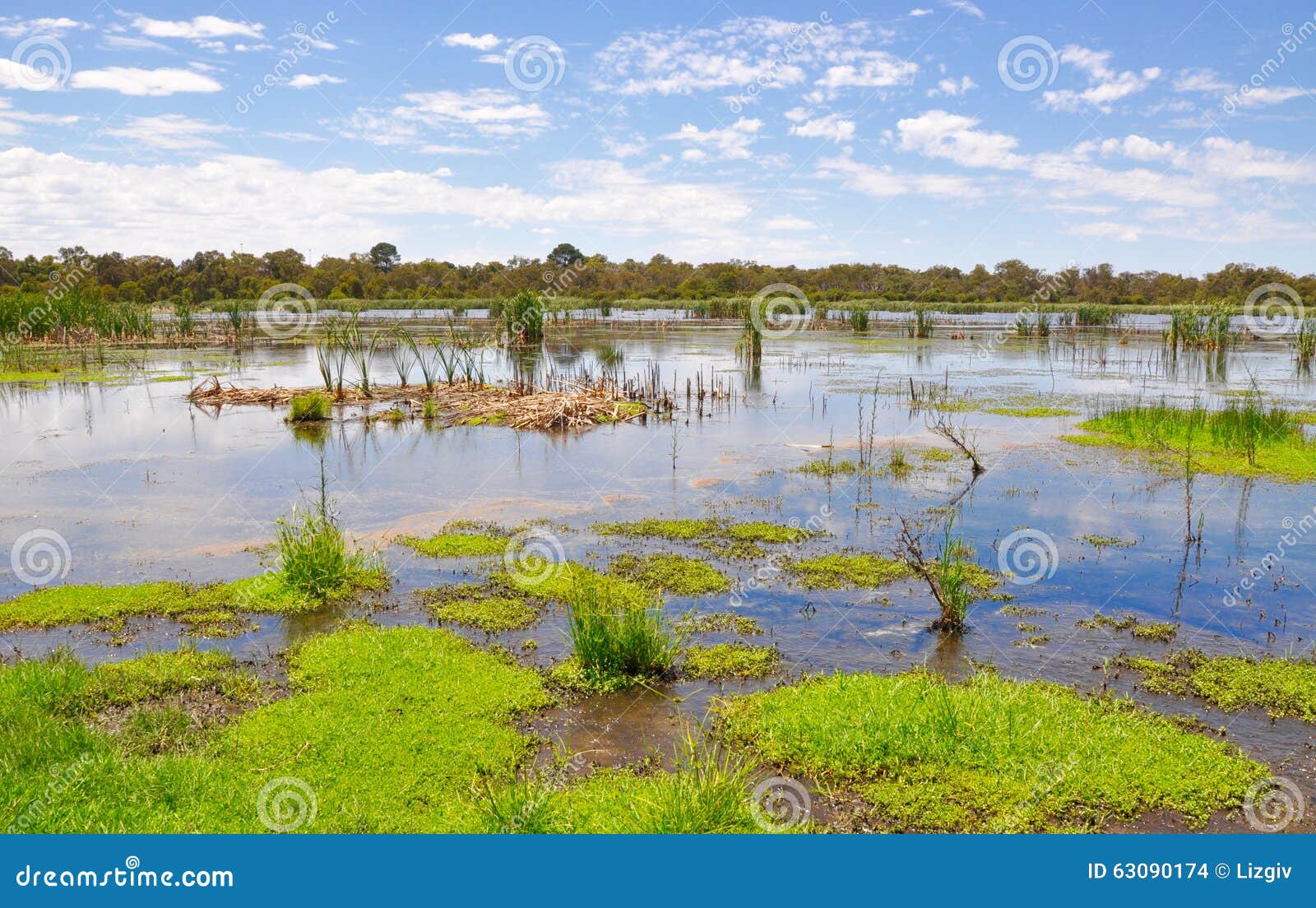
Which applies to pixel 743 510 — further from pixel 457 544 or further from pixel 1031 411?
pixel 1031 411

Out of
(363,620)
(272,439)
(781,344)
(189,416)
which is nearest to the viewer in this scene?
(363,620)

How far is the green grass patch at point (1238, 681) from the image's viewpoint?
6.57 meters

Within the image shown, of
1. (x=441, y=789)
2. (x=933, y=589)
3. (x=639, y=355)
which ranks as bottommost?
(x=441, y=789)

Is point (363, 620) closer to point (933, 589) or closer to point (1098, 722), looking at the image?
point (933, 589)

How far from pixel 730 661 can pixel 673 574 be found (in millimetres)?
2180

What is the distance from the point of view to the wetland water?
25.1 ft

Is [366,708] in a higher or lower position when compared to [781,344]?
lower

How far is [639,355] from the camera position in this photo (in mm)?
35281

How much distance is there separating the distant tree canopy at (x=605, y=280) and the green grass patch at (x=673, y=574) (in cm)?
6600

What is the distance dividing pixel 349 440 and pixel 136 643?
1007cm

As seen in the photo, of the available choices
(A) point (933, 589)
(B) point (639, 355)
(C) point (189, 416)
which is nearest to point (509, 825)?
(A) point (933, 589)

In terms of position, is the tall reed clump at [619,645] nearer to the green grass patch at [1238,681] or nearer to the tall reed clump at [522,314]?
the green grass patch at [1238,681]

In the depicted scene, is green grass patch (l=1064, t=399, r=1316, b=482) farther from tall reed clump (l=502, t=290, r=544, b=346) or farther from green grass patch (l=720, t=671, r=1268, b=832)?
tall reed clump (l=502, t=290, r=544, b=346)

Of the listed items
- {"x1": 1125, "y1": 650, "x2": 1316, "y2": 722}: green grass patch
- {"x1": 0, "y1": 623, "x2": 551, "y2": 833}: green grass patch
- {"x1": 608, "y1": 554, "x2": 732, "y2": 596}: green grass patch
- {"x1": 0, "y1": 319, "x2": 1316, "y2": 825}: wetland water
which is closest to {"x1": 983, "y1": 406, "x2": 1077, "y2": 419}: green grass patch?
{"x1": 0, "y1": 319, "x2": 1316, "y2": 825}: wetland water
